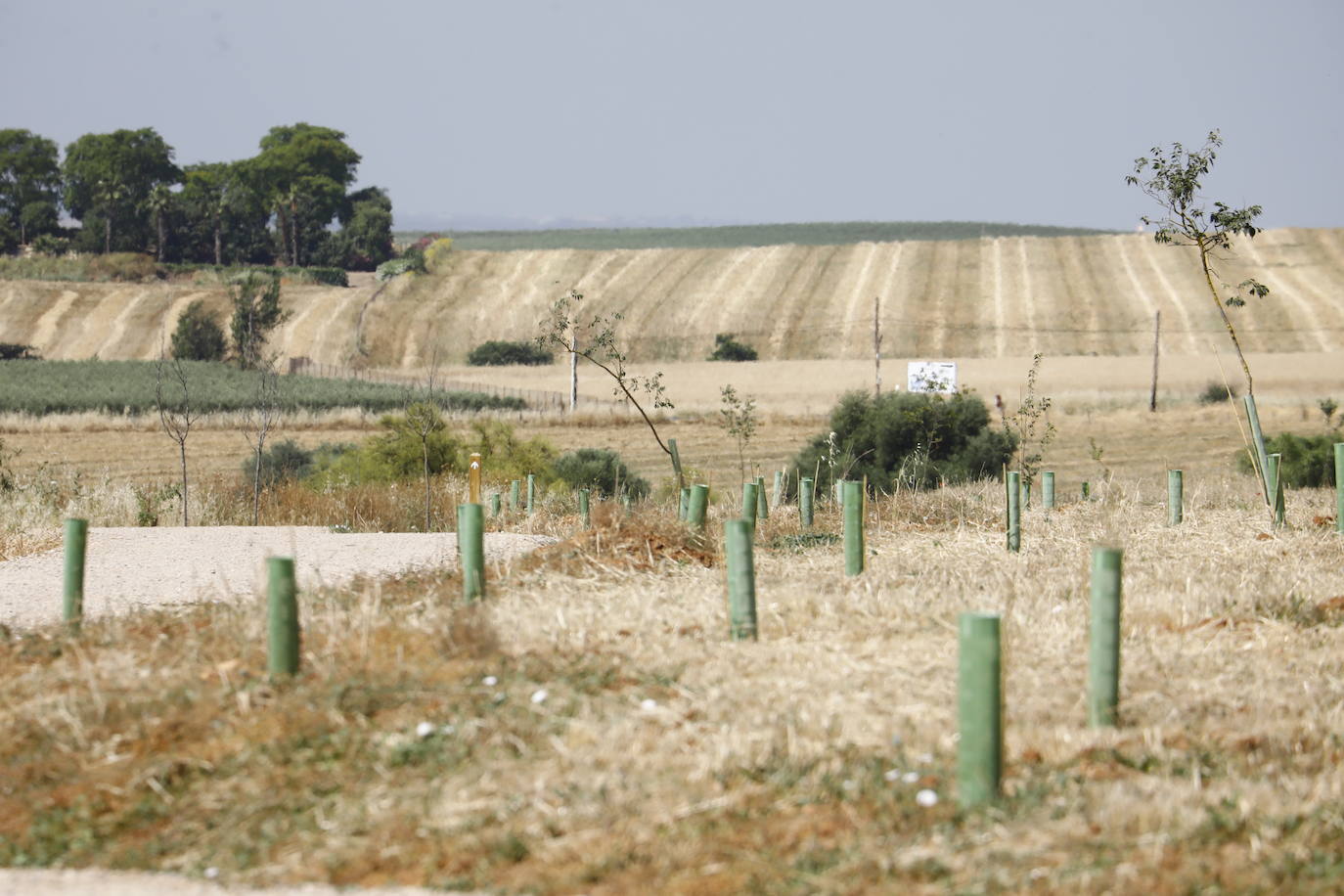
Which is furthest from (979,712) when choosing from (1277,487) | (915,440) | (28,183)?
(28,183)

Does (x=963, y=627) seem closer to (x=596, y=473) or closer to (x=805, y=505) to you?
(x=805, y=505)

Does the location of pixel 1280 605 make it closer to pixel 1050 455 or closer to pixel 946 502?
pixel 946 502

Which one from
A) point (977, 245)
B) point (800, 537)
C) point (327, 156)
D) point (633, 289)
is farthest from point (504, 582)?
point (327, 156)

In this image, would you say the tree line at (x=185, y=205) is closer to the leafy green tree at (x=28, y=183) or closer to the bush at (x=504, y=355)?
the leafy green tree at (x=28, y=183)

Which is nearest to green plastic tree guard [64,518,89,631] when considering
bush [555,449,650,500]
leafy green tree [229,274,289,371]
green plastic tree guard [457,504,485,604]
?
green plastic tree guard [457,504,485,604]

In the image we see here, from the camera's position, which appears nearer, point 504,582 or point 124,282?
point 504,582

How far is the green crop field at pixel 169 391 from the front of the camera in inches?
1855

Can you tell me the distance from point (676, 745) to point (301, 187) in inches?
4002

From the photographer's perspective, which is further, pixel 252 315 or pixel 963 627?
pixel 252 315

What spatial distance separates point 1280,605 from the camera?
8.20 metres

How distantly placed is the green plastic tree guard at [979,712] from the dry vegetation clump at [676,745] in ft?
0.33

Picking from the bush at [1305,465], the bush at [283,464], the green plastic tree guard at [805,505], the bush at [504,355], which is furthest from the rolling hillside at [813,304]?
the green plastic tree guard at [805,505]

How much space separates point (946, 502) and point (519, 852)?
9676 mm

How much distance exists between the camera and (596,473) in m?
22.2
